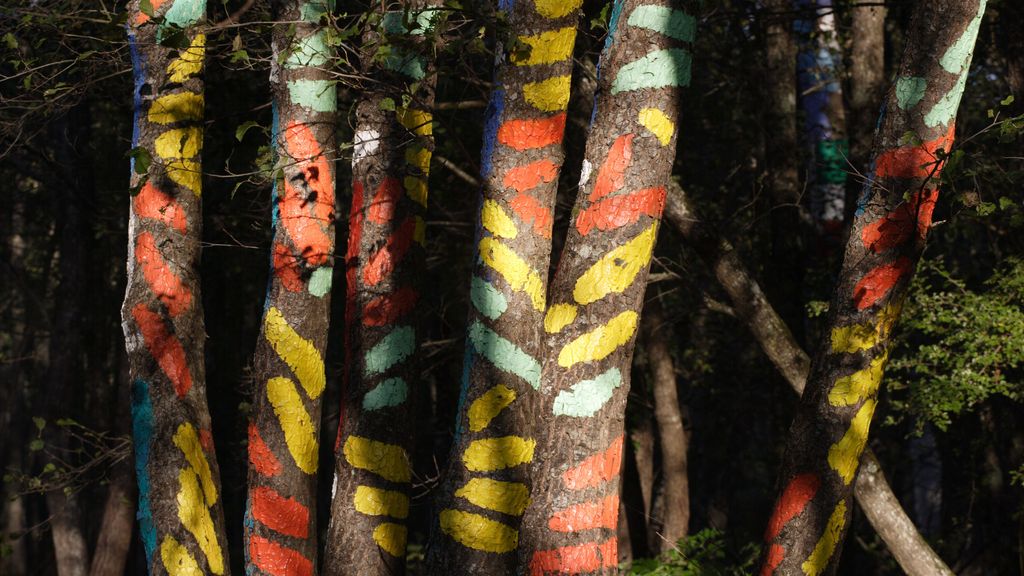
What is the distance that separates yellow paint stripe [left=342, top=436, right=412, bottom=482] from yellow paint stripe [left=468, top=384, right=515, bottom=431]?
1.18 m

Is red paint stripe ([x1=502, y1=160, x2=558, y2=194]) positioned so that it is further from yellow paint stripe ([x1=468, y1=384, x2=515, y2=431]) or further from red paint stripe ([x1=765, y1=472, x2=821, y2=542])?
red paint stripe ([x1=765, y1=472, x2=821, y2=542])

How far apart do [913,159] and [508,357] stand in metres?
2.06

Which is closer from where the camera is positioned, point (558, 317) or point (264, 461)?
point (558, 317)

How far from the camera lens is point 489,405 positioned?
4727mm

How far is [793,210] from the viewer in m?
11.4

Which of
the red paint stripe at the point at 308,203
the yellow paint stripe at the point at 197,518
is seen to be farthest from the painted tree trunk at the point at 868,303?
the yellow paint stripe at the point at 197,518

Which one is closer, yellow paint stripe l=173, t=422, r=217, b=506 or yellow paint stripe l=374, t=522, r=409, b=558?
yellow paint stripe l=374, t=522, r=409, b=558

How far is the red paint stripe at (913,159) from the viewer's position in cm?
491

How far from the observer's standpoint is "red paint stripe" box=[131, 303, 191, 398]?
19.5 feet

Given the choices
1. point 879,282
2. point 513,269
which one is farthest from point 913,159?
point 513,269

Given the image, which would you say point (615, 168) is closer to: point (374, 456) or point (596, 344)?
point (596, 344)

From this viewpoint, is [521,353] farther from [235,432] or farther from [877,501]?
[235,432]

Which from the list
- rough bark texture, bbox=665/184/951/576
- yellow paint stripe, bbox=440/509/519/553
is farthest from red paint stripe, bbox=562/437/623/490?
rough bark texture, bbox=665/184/951/576

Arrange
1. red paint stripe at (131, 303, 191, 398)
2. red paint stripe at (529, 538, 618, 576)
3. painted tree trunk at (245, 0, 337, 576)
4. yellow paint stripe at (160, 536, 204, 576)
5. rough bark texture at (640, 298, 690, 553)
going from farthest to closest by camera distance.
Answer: rough bark texture at (640, 298, 690, 553) < painted tree trunk at (245, 0, 337, 576) < red paint stripe at (131, 303, 191, 398) < yellow paint stripe at (160, 536, 204, 576) < red paint stripe at (529, 538, 618, 576)
